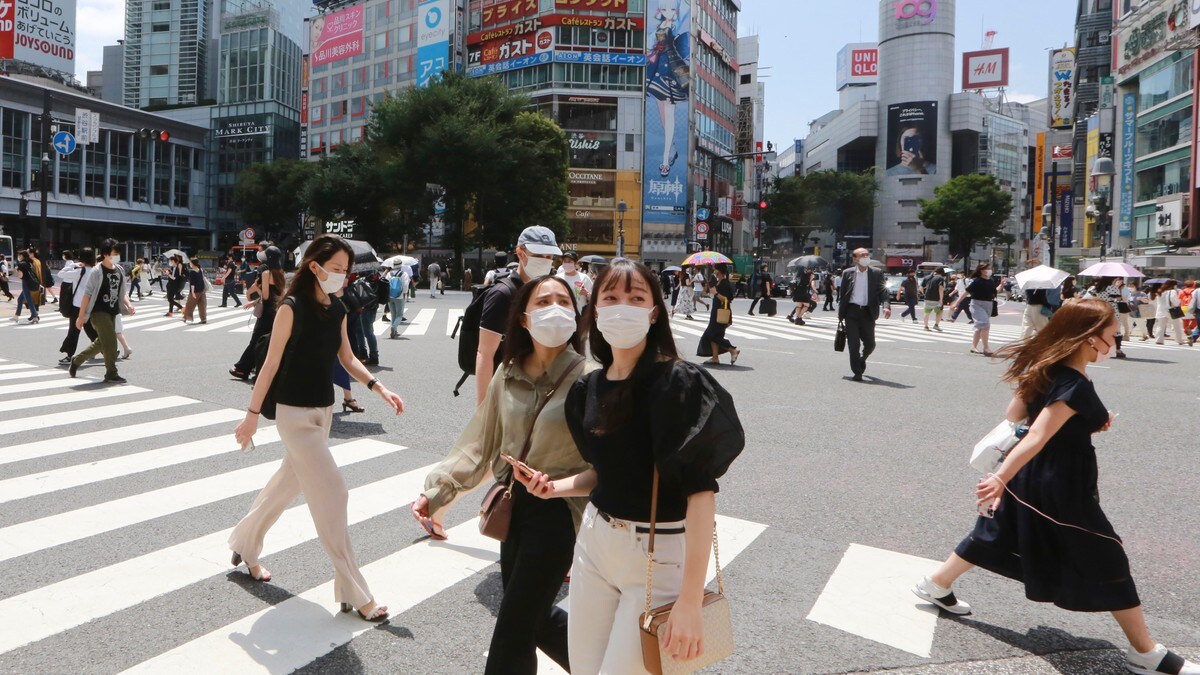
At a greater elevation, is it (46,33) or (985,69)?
(985,69)

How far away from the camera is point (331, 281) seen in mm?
3947

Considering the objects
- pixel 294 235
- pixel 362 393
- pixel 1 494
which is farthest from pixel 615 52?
pixel 1 494

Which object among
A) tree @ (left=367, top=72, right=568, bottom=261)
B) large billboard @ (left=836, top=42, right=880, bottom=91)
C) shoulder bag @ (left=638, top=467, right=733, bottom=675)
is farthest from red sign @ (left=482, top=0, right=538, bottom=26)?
large billboard @ (left=836, top=42, right=880, bottom=91)

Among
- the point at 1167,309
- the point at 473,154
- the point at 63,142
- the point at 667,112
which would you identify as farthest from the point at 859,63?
the point at 63,142

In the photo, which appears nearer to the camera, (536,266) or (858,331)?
(536,266)

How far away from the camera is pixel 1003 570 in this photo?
12.1 feet

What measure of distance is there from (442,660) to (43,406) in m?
7.67

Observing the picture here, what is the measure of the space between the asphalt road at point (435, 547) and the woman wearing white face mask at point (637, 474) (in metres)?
1.31

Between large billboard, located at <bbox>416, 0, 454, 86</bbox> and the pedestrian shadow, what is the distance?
6799 cm

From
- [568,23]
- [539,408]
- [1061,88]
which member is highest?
[568,23]

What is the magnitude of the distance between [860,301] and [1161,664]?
8782 mm

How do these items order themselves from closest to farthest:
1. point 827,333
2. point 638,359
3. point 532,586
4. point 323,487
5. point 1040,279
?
1. point 638,359
2. point 532,586
3. point 323,487
4. point 1040,279
5. point 827,333

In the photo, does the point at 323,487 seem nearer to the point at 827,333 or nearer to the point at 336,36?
the point at 827,333

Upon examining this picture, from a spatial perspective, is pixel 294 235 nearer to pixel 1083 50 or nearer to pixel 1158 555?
pixel 1083 50
